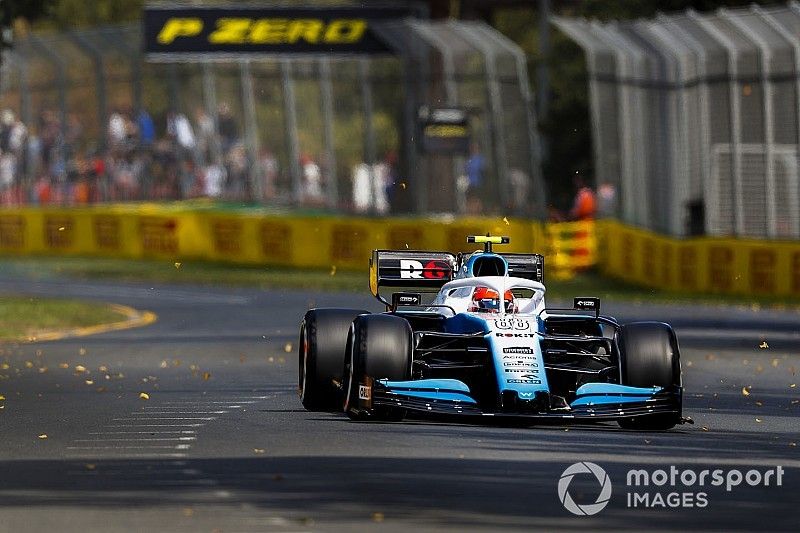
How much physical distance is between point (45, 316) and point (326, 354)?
13.4m

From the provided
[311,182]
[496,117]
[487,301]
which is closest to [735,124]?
[496,117]

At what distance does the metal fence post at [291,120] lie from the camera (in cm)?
4412

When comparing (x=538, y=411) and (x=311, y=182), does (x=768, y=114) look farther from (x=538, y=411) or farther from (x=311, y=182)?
(x=538, y=411)

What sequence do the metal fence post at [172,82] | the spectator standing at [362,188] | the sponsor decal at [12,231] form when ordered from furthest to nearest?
the metal fence post at [172,82]
the sponsor decal at [12,231]
the spectator standing at [362,188]

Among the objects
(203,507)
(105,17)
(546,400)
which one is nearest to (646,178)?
(546,400)

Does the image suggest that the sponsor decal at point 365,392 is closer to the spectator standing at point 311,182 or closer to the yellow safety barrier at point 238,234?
the yellow safety barrier at point 238,234

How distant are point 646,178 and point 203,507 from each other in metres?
25.0

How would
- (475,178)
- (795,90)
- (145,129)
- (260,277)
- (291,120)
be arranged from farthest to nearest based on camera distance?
(145,129), (291,120), (475,178), (260,277), (795,90)

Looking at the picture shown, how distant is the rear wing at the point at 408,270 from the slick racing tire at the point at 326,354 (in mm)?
975

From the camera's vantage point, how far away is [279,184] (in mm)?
44250

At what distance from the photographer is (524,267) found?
17422 millimetres

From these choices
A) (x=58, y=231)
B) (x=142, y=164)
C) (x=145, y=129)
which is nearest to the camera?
(x=58, y=231)

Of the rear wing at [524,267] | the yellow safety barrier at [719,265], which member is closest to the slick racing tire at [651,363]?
the rear wing at [524,267]

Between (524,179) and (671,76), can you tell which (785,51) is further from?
(524,179)
